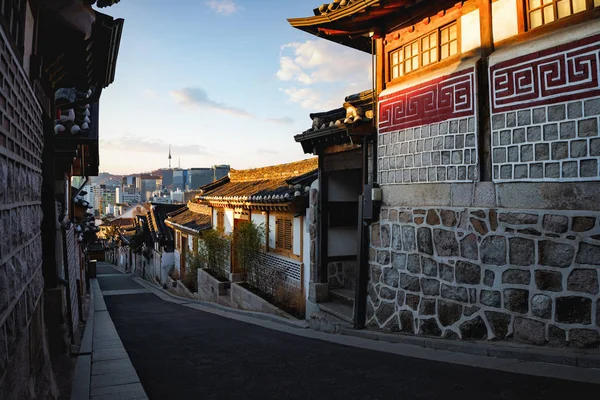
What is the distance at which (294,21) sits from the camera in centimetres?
921

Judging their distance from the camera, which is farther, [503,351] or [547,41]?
[503,351]

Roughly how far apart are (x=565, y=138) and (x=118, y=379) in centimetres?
745

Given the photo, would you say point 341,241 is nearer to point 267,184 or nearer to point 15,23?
point 267,184

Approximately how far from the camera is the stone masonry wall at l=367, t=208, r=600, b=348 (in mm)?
5676

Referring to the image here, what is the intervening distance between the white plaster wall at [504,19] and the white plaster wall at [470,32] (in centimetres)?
29

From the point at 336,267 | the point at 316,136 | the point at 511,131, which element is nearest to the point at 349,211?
the point at 336,267

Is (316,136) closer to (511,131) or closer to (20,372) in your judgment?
(511,131)

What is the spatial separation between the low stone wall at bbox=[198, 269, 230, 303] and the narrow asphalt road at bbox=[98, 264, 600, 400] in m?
7.67

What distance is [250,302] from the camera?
15180 millimetres

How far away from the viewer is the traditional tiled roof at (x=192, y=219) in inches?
925

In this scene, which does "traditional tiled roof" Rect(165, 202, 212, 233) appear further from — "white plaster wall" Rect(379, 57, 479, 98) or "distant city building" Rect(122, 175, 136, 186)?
"distant city building" Rect(122, 175, 136, 186)

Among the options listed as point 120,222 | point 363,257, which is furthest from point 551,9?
point 120,222

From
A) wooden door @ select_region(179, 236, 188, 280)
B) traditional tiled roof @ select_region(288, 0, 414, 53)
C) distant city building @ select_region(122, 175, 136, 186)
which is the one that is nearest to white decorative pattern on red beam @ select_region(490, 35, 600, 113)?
traditional tiled roof @ select_region(288, 0, 414, 53)

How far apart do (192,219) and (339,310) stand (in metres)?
17.8
